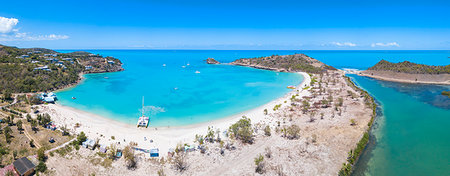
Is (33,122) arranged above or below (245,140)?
above

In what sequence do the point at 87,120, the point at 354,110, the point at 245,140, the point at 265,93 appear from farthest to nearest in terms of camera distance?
the point at 265,93
the point at 354,110
the point at 87,120
the point at 245,140

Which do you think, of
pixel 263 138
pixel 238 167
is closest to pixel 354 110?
pixel 263 138

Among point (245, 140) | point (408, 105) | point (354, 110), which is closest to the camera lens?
point (245, 140)

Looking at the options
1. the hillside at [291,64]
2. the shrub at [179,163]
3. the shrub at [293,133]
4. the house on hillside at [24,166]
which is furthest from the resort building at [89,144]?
the hillside at [291,64]

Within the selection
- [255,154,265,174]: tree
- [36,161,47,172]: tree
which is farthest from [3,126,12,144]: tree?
[255,154,265,174]: tree


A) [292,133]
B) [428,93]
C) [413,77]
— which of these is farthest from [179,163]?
[413,77]

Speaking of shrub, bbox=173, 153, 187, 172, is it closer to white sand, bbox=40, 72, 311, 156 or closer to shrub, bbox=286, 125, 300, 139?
white sand, bbox=40, 72, 311, 156

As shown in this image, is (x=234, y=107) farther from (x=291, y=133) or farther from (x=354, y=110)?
(x=354, y=110)

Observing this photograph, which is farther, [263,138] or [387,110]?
[387,110]
